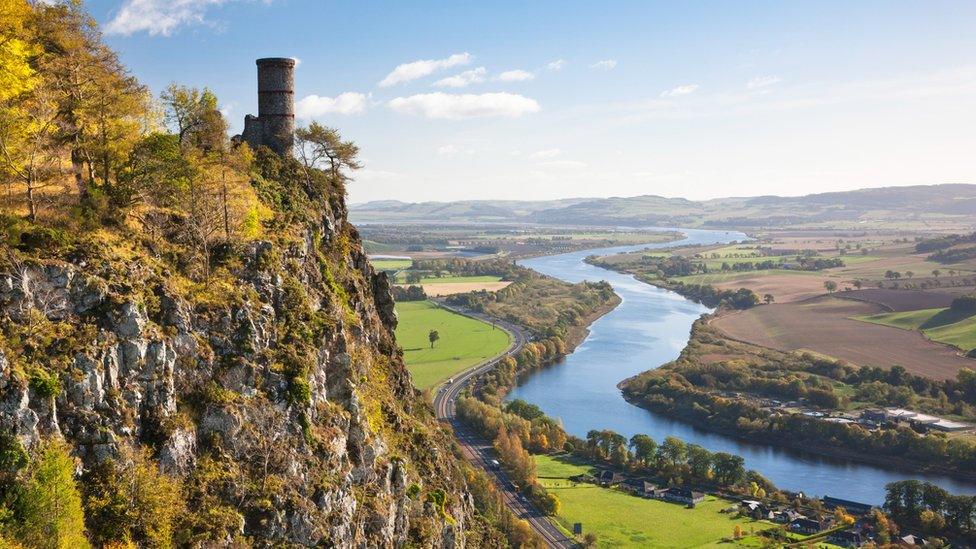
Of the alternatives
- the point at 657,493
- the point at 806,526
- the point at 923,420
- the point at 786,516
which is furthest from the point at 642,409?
the point at 806,526

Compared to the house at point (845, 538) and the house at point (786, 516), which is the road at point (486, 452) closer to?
the house at point (786, 516)

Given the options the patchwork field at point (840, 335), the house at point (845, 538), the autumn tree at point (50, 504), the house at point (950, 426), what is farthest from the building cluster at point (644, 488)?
the autumn tree at point (50, 504)

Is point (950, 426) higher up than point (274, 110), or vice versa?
point (274, 110)

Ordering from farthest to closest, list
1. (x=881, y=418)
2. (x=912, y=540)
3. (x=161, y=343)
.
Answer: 1. (x=881, y=418)
2. (x=912, y=540)
3. (x=161, y=343)

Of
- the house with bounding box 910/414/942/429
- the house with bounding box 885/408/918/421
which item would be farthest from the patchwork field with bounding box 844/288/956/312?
the house with bounding box 910/414/942/429

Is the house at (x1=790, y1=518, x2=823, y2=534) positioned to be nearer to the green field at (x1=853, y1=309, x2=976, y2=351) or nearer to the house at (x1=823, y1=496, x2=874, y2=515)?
the house at (x1=823, y1=496, x2=874, y2=515)

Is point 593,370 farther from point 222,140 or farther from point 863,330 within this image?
point 222,140

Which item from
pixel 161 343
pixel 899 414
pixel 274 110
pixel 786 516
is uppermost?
pixel 274 110

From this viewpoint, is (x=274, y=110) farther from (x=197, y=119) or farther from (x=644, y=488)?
(x=644, y=488)
